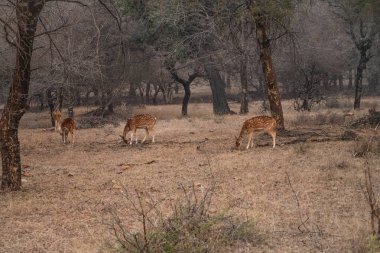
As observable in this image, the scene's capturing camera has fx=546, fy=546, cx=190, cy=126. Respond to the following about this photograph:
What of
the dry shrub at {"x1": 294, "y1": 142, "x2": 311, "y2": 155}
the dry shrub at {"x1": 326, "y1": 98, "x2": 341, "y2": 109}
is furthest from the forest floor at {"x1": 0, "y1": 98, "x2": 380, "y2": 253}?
the dry shrub at {"x1": 326, "y1": 98, "x2": 341, "y2": 109}

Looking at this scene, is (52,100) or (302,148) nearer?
(302,148)

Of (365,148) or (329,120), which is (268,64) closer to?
(365,148)

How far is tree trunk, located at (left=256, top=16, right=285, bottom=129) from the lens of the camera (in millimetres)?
16531

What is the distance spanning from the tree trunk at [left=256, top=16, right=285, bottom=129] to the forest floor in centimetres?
84

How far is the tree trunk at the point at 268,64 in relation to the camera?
16531 millimetres

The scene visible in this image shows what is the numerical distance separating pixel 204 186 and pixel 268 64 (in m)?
7.07

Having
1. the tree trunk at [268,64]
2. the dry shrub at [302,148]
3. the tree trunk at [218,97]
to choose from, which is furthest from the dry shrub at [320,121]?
the tree trunk at [218,97]

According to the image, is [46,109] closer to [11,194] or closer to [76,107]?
[76,107]

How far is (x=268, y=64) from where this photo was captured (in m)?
16.7

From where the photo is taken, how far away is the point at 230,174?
12.0 meters

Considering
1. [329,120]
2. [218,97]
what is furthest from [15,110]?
[218,97]

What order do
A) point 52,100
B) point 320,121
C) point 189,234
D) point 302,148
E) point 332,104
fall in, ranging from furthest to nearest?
1. point 332,104
2. point 52,100
3. point 320,121
4. point 302,148
5. point 189,234

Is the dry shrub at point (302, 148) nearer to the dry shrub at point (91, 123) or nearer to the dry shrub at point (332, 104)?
the dry shrub at point (91, 123)

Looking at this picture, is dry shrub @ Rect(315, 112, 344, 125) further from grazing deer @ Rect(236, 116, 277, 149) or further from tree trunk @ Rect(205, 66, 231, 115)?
tree trunk @ Rect(205, 66, 231, 115)
